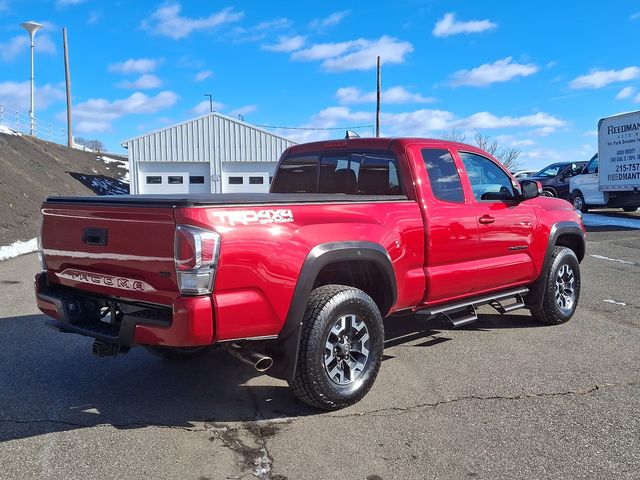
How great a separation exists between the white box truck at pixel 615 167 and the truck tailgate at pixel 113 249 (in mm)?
17691

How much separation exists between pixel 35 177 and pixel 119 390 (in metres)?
18.9

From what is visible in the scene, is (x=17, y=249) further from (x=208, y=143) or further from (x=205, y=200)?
(x=208, y=143)

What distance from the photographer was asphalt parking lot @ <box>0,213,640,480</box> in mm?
3162

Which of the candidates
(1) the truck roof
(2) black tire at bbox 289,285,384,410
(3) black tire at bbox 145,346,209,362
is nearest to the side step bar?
(2) black tire at bbox 289,285,384,410

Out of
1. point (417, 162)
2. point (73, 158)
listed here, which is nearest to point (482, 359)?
point (417, 162)

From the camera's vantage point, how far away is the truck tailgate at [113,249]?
3.32m

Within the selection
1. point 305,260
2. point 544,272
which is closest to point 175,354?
point 305,260

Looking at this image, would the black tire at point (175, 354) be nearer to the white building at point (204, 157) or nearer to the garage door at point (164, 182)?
the white building at point (204, 157)

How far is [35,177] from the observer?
20594 mm

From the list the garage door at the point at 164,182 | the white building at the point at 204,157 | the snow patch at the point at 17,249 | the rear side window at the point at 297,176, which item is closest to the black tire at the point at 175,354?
the rear side window at the point at 297,176

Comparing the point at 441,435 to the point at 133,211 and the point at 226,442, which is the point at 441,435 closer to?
the point at 226,442

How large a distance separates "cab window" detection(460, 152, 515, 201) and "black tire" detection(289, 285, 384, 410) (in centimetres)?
192

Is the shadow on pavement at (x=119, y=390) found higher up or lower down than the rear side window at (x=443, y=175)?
lower down

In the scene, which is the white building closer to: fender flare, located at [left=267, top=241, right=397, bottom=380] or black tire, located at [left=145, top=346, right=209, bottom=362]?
black tire, located at [left=145, top=346, right=209, bottom=362]
